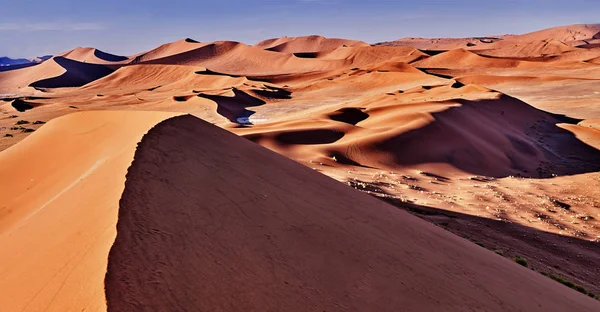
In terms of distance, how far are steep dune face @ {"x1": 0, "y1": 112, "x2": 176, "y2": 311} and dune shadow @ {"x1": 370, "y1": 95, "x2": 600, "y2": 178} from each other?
1297cm

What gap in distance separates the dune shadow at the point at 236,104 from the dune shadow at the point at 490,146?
47.5 feet

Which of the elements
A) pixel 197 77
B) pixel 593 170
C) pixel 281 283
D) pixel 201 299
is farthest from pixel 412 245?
pixel 197 77

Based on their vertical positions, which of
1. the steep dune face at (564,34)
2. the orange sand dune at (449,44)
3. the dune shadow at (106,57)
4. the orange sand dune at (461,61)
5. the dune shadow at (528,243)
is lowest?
the dune shadow at (528,243)

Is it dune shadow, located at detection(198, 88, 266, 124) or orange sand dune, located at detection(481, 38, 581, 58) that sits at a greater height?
orange sand dune, located at detection(481, 38, 581, 58)

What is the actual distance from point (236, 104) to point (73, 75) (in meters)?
49.0

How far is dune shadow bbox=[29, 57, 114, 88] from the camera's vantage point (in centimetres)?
6869

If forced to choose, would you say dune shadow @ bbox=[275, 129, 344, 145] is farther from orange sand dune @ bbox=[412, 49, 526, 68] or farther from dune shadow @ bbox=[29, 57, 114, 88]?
dune shadow @ bbox=[29, 57, 114, 88]

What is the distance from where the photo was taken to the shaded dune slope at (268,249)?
3.40m

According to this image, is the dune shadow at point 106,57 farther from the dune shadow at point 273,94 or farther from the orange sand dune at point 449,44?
the orange sand dune at point 449,44

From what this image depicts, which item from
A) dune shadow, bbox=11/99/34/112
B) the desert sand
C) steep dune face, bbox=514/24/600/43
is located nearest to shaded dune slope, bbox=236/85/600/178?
the desert sand

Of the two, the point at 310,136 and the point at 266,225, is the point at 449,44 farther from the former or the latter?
the point at 266,225

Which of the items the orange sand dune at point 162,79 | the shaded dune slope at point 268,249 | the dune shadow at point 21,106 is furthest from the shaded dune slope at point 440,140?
the orange sand dune at point 162,79

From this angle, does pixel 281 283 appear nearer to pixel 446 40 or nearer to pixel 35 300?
pixel 35 300

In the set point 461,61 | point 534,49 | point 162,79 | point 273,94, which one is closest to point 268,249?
point 273,94
